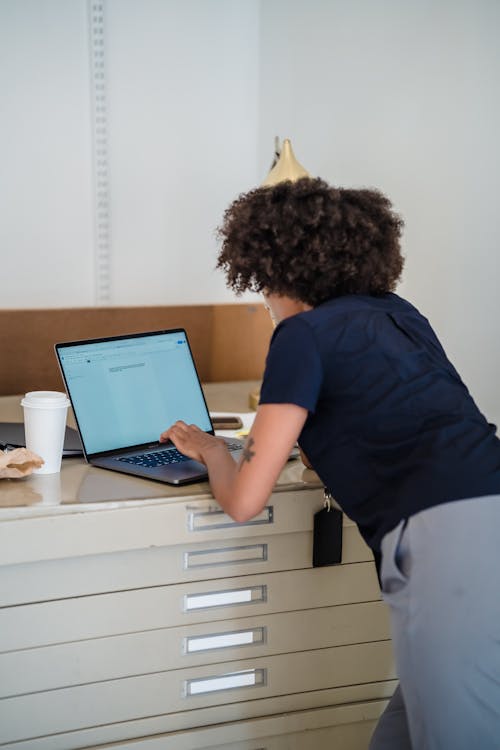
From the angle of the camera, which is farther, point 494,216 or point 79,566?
point 494,216

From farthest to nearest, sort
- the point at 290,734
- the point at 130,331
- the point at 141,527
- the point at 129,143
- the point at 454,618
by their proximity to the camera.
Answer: the point at 129,143 < the point at 130,331 < the point at 290,734 < the point at 141,527 < the point at 454,618

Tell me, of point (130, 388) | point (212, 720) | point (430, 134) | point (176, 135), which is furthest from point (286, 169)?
point (212, 720)

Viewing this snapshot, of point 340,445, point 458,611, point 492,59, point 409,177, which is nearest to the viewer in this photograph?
point 458,611

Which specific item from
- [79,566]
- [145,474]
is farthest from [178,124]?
[79,566]

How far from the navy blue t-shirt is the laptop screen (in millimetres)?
494

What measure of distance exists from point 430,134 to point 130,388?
91 cm

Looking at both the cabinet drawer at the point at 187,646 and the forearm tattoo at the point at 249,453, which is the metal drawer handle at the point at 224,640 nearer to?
the cabinet drawer at the point at 187,646

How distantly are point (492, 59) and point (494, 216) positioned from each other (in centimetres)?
32

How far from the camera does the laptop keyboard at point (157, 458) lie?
5.06 ft

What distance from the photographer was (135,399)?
163 cm

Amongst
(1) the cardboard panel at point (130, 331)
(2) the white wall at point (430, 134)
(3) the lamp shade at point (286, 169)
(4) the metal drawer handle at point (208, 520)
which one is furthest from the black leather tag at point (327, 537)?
(1) the cardboard panel at point (130, 331)

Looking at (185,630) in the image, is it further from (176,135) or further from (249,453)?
(176,135)

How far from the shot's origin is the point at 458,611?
1.06 metres

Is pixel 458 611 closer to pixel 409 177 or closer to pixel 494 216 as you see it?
pixel 494 216
